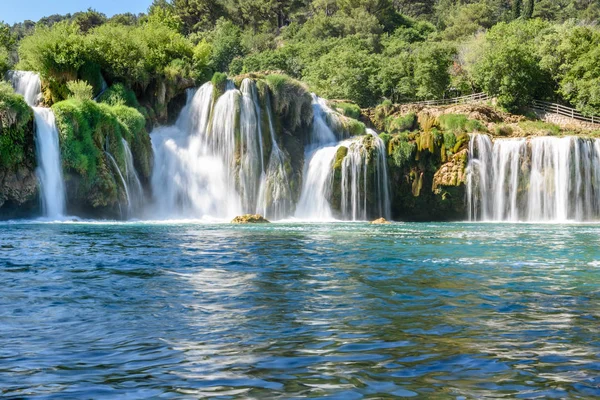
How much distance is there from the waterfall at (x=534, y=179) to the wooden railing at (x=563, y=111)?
1257 centimetres

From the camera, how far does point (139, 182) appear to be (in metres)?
35.4

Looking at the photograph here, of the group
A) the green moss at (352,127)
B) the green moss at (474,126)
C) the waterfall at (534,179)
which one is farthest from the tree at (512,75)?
the green moss at (352,127)

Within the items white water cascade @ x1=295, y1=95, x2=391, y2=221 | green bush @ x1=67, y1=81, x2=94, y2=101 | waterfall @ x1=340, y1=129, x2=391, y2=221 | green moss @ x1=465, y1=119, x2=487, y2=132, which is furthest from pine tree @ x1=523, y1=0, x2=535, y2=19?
green bush @ x1=67, y1=81, x2=94, y2=101

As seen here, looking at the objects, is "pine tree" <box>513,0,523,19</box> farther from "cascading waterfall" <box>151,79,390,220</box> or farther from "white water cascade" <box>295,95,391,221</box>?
"cascading waterfall" <box>151,79,390,220</box>

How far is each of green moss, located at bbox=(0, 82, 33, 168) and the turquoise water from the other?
56.2 feet

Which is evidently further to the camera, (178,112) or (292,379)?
(178,112)

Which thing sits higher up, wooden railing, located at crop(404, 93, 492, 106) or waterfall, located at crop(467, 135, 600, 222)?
wooden railing, located at crop(404, 93, 492, 106)

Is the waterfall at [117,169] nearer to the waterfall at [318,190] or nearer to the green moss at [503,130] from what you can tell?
the waterfall at [318,190]

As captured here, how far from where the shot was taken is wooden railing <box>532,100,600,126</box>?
50603mm

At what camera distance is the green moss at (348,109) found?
4594 cm

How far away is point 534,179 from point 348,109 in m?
14.1

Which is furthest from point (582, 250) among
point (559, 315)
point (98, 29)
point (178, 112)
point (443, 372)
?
point (98, 29)

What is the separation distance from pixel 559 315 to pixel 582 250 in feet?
31.9

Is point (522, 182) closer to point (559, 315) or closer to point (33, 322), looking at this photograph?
point (559, 315)
